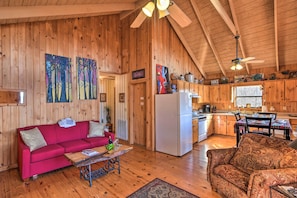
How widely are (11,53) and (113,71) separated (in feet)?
8.39

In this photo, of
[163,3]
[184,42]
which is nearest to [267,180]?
[163,3]

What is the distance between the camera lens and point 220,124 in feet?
20.5

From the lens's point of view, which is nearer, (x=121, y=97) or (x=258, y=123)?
(x=258, y=123)

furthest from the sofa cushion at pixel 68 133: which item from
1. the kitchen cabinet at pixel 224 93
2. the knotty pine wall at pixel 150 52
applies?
the kitchen cabinet at pixel 224 93

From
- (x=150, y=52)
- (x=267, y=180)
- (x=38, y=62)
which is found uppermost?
(x=150, y=52)

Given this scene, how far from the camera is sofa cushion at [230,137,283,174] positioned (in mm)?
1998

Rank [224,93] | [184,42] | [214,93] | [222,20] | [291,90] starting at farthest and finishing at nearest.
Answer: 1. [214,93]
2. [224,93]
3. [184,42]
4. [291,90]
5. [222,20]

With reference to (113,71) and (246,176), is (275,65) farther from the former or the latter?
(113,71)

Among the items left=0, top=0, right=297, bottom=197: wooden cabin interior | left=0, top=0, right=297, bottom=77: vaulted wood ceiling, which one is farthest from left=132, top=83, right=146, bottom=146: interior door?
left=0, top=0, right=297, bottom=77: vaulted wood ceiling

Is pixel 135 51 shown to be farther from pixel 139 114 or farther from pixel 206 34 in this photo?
pixel 206 34

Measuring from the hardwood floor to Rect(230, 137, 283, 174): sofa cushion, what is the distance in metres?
0.63

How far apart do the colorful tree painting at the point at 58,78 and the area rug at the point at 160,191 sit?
3.00 meters

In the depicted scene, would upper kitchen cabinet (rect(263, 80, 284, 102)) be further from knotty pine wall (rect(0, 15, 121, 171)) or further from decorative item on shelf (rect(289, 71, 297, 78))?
knotty pine wall (rect(0, 15, 121, 171))

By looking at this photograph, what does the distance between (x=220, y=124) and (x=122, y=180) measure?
4.75 m
